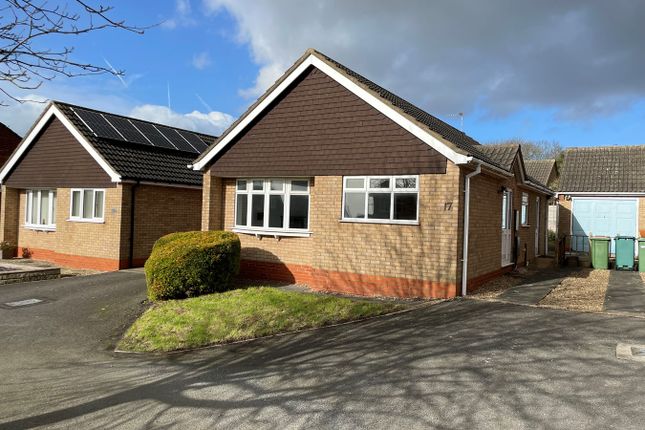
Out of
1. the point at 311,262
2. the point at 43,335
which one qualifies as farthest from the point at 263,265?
the point at 43,335

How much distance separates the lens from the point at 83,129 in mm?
16656

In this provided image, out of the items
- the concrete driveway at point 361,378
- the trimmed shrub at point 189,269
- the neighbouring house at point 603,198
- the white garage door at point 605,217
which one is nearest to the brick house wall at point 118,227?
the trimmed shrub at point 189,269

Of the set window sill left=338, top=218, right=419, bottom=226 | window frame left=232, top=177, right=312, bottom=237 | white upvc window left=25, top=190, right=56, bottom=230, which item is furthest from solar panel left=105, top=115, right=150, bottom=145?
window sill left=338, top=218, right=419, bottom=226

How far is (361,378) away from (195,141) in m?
17.3

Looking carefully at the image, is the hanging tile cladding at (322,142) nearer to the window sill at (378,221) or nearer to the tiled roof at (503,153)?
the window sill at (378,221)

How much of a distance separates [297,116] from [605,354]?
860 centimetres

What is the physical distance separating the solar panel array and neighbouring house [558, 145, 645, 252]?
1573 centimetres

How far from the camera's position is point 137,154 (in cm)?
1712

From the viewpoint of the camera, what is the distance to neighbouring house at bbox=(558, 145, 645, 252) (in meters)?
19.2

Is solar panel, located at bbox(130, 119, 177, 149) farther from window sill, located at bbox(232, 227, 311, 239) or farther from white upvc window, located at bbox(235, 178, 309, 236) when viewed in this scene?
window sill, located at bbox(232, 227, 311, 239)

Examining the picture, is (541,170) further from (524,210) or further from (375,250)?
(375,250)

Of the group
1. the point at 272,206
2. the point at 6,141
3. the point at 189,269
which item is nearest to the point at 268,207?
the point at 272,206

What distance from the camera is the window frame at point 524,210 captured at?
15941 millimetres

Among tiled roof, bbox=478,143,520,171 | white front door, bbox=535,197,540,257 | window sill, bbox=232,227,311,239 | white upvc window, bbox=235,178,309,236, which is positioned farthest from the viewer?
white front door, bbox=535,197,540,257
